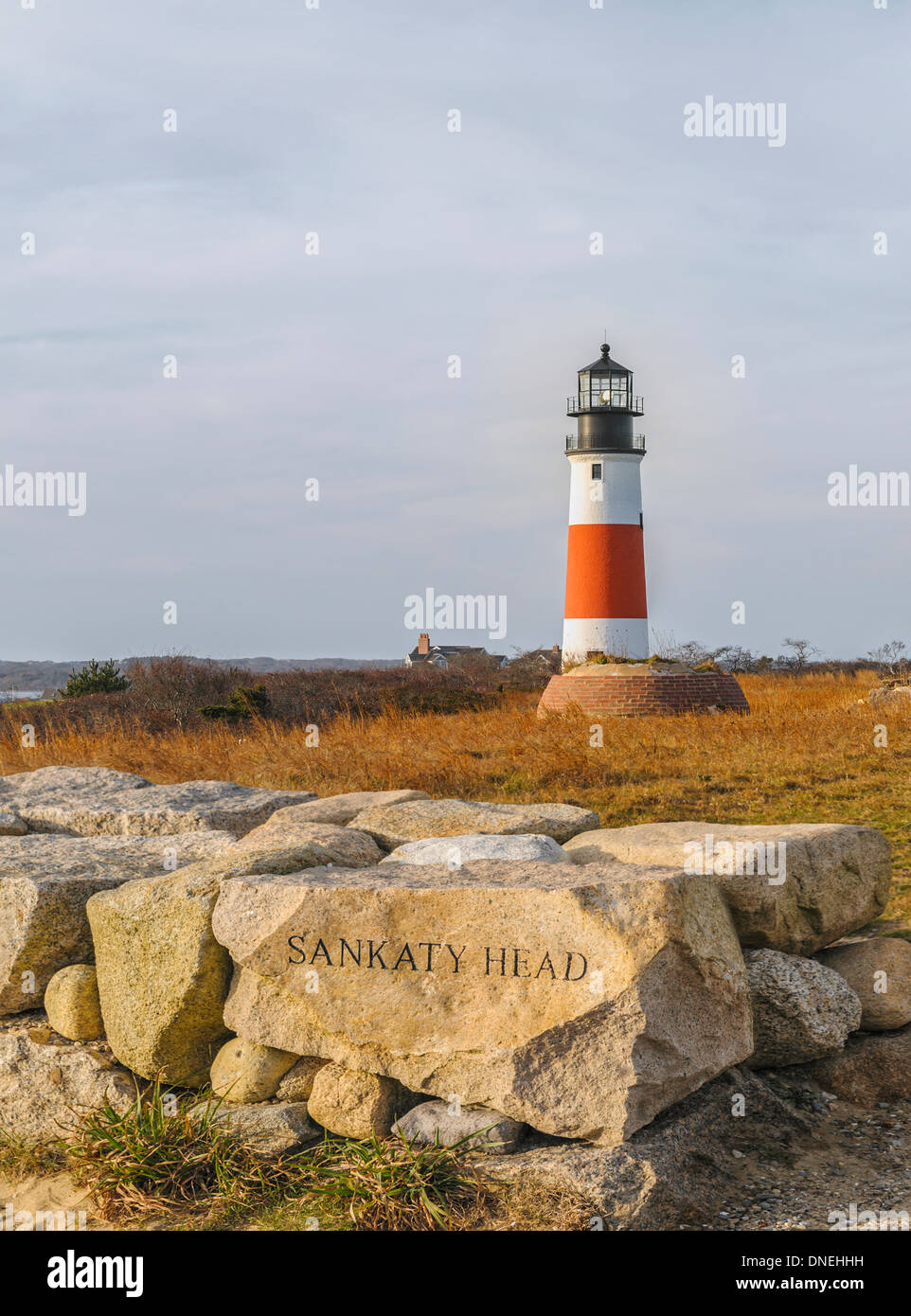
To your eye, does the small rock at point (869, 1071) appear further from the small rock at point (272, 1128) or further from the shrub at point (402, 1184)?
the small rock at point (272, 1128)

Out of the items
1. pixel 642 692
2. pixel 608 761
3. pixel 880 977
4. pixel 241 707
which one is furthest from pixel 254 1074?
pixel 241 707

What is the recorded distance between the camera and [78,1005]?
4727 mm

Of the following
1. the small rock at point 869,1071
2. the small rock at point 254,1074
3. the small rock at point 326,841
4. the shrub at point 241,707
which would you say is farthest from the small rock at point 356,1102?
the shrub at point 241,707

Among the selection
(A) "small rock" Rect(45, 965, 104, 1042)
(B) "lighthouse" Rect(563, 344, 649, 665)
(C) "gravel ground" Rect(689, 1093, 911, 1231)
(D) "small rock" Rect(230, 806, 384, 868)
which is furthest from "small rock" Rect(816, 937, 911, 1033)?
(B) "lighthouse" Rect(563, 344, 649, 665)

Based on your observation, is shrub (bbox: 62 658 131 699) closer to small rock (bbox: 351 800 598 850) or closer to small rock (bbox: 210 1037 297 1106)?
small rock (bbox: 351 800 598 850)

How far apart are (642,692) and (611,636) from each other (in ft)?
22.2

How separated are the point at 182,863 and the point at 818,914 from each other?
2984 mm

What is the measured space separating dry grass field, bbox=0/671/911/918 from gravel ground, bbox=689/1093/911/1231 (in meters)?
1.86

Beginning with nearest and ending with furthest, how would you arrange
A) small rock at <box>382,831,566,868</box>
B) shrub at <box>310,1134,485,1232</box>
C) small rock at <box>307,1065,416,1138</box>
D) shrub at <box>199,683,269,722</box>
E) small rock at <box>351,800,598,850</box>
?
shrub at <box>310,1134,485,1232</box>, small rock at <box>307,1065,416,1138</box>, small rock at <box>382,831,566,868</box>, small rock at <box>351,800,598,850</box>, shrub at <box>199,683,269,722</box>

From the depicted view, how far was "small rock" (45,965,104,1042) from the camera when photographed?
4.73 m

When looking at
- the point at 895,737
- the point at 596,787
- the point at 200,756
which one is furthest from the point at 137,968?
the point at 895,737

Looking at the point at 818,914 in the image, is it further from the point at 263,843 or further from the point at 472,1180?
the point at 263,843

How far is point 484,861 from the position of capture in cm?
461
